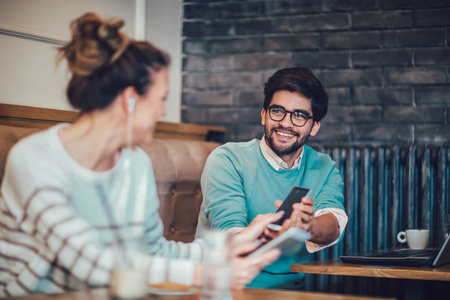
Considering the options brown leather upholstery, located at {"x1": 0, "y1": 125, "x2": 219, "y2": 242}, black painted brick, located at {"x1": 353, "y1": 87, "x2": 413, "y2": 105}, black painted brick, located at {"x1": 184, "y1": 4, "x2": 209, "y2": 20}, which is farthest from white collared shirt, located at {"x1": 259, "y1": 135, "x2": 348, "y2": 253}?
black painted brick, located at {"x1": 184, "y1": 4, "x2": 209, "y2": 20}

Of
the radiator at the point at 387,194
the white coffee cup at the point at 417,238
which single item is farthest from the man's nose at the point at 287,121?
the radiator at the point at 387,194

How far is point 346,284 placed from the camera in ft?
10.5

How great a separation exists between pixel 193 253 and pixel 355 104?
196cm

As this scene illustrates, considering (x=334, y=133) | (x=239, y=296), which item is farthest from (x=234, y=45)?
(x=239, y=296)

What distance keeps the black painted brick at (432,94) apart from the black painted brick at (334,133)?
1.40 feet

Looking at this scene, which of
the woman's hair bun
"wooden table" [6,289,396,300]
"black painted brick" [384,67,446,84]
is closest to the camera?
"wooden table" [6,289,396,300]

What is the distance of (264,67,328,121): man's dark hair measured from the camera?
246cm

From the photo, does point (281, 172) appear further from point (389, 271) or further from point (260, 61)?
point (260, 61)

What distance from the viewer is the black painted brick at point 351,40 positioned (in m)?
3.22

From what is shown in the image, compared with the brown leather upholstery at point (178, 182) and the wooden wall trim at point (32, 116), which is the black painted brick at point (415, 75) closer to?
the brown leather upholstery at point (178, 182)

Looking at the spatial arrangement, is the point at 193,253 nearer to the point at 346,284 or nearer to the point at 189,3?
the point at 346,284

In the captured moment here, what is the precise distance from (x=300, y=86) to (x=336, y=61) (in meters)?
0.91

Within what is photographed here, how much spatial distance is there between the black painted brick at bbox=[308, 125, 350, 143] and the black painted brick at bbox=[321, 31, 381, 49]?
0.47 m

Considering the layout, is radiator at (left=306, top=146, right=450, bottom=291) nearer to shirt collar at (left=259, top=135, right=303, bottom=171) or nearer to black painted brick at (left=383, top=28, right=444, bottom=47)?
black painted brick at (left=383, top=28, right=444, bottom=47)
